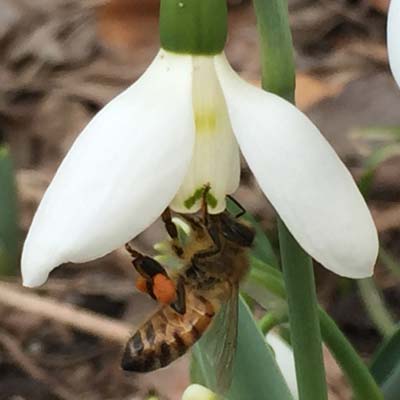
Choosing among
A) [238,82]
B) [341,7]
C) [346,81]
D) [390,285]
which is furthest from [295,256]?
[341,7]

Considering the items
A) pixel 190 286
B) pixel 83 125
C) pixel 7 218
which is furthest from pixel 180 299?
pixel 83 125

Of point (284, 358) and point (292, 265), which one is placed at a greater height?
point (292, 265)

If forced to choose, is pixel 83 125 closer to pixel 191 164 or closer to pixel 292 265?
pixel 292 265

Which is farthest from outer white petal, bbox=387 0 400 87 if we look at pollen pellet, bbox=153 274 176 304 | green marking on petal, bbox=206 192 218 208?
pollen pellet, bbox=153 274 176 304

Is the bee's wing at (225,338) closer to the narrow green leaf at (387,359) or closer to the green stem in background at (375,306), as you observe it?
the narrow green leaf at (387,359)


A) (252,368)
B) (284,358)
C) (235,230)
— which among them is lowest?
(284,358)

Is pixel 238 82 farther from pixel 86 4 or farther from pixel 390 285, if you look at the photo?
pixel 86 4

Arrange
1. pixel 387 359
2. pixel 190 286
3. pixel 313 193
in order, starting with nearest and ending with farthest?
pixel 313 193
pixel 190 286
pixel 387 359
